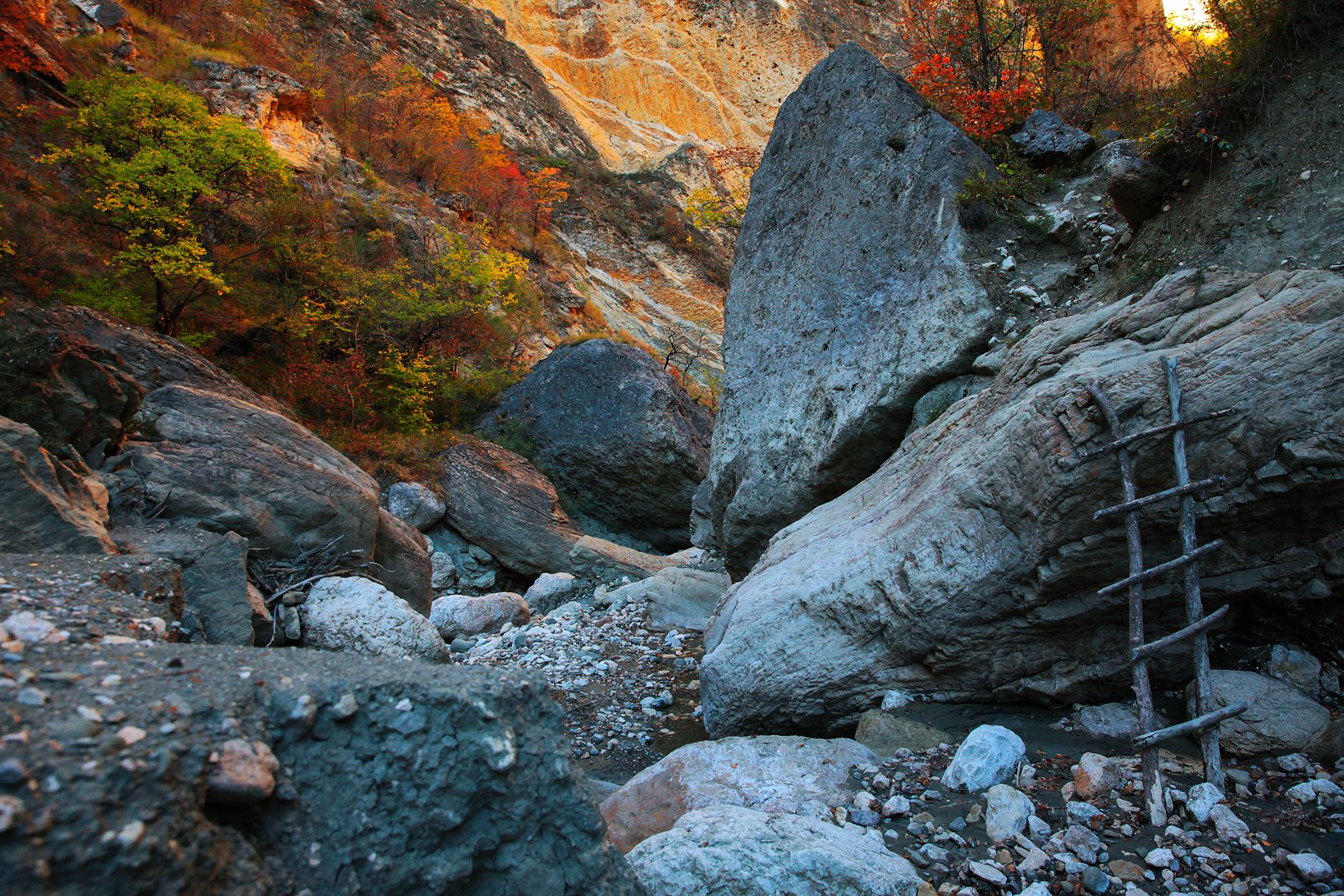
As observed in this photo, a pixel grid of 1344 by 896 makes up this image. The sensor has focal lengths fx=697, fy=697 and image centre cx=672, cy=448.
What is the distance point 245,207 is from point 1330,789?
62.7 feet

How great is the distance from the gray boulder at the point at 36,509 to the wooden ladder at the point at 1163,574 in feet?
24.1

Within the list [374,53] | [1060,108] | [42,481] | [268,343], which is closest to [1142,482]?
[42,481]

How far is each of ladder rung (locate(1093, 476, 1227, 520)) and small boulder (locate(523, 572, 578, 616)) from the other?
1075 centimetres

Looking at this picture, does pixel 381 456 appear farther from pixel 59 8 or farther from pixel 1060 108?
pixel 1060 108

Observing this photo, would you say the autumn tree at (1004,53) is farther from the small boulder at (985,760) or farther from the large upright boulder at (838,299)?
the small boulder at (985,760)

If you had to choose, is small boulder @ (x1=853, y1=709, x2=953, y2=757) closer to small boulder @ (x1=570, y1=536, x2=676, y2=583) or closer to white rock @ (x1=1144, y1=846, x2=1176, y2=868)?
white rock @ (x1=1144, y1=846, x2=1176, y2=868)

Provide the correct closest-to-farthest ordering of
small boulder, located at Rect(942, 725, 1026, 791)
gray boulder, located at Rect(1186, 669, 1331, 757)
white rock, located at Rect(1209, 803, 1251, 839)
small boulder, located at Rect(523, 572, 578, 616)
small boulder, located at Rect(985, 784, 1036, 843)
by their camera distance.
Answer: white rock, located at Rect(1209, 803, 1251, 839), small boulder, located at Rect(985, 784, 1036, 843), gray boulder, located at Rect(1186, 669, 1331, 757), small boulder, located at Rect(942, 725, 1026, 791), small boulder, located at Rect(523, 572, 578, 616)

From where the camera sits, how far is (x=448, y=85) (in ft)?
101

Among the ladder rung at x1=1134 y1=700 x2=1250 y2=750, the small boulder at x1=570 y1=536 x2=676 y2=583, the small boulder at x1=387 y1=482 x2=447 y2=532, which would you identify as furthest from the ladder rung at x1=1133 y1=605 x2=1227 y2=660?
the small boulder at x1=387 y1=482 x2=447 y2=532

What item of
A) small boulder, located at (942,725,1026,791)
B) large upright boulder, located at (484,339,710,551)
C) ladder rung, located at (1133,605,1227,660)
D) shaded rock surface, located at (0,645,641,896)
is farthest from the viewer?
large upright boulder, located at (484,339,710,551)

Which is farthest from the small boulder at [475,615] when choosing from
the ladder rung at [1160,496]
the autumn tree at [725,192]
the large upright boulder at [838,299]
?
the ladder rung at [1160,496]

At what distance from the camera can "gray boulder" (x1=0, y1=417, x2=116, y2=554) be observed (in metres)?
4.92

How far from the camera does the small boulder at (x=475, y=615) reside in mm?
11502

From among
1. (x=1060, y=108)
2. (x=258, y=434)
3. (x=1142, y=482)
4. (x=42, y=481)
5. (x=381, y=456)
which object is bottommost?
(x=381, y=456)
